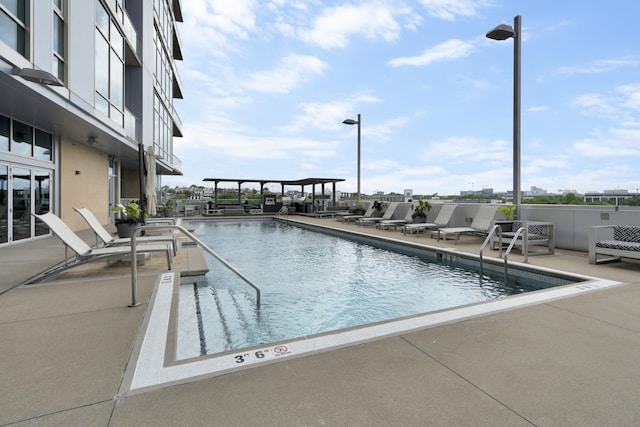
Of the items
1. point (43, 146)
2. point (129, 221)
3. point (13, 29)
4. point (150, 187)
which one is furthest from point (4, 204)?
point (13, 29)

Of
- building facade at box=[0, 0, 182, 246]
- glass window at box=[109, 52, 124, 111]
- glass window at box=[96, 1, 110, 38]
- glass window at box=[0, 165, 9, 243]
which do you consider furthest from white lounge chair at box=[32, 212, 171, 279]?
glass window at box=[96, 1, 110, 38]

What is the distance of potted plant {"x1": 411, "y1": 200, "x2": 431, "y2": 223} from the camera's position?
11.5 metres

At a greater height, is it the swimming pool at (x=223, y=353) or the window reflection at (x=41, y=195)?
the window reflection at (x=41, y=195)

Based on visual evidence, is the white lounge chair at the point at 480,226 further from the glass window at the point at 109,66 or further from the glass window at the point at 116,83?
the glass window at the point at 116,83

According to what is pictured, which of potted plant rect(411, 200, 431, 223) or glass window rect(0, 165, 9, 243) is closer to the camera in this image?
glass window rect(0, 165, 9, 243)

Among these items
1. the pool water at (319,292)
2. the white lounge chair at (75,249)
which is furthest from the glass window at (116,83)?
the white lounge chair at (75,249)

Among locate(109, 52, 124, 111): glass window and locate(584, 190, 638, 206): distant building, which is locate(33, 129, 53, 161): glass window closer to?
locate(109, 52, 124, 111): glass window

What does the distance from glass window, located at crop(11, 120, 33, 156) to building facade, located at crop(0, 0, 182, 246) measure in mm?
23

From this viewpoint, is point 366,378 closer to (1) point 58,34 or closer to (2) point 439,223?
(1) point 58,34

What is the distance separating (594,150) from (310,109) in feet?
46.7

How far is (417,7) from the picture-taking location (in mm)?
12242

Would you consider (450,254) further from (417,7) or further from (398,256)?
(417,7)

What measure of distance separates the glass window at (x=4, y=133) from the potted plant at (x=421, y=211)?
35.3 ft

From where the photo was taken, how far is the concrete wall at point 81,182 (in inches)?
382
